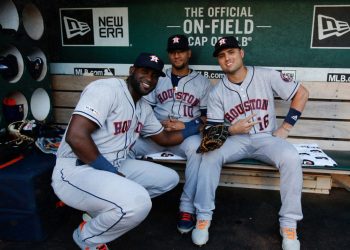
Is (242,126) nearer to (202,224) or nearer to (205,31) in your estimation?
(202,224)

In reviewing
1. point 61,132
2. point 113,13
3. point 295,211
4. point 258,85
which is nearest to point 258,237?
point 295,211

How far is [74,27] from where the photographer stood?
3.36 meters

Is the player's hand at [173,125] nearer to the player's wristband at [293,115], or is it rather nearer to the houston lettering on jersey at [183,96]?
the houston lettering on jersey at [183,96]

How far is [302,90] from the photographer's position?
8.48 ft

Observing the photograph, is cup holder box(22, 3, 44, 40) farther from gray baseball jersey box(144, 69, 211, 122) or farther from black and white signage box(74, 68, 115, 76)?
gray baseball jersey box(144, 69, 211, 122)

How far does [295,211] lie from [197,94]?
122 centimetres

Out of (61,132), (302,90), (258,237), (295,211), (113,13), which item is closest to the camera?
(295,211)

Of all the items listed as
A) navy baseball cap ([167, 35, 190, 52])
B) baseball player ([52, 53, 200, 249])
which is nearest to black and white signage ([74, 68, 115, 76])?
navy baseball cap ([167, 35, 190, 52])

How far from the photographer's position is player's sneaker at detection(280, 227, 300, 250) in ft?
7.15

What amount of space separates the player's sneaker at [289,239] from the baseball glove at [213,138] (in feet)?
2.26

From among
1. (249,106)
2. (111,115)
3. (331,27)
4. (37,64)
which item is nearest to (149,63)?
(111,115)

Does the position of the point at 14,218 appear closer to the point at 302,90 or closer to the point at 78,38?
the point at 78,38

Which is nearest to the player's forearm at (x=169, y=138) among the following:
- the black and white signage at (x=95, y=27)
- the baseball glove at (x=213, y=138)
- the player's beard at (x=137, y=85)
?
the baseball glove at (x=213, y=138)

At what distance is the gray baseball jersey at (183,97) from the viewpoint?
116 inches
